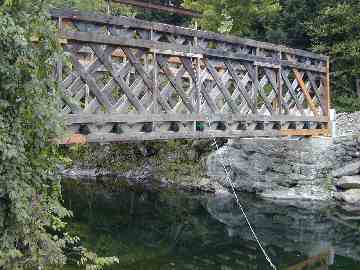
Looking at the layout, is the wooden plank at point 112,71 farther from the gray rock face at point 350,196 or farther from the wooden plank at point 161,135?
the gray rock face at point 350,196

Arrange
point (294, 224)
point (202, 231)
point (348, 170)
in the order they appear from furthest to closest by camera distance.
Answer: point (348, 170)
point (294, 224)
point (202, 231)

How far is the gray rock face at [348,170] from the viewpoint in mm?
15453

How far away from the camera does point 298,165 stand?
52.4ft

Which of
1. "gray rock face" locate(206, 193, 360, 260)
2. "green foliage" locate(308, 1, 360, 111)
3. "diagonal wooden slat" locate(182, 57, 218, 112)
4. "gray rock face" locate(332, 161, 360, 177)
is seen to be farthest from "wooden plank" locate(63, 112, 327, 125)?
"green foliage" locate(308, 1, 360, 111)

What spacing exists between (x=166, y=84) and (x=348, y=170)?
7026 mm

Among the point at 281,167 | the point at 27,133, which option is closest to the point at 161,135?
the point at 27,133

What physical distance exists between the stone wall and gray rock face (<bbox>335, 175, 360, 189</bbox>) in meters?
0.20

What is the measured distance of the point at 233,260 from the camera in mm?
9891

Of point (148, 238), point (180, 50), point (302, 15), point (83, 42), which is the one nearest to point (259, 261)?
point (148, 238)

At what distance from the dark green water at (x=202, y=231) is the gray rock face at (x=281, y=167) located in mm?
810

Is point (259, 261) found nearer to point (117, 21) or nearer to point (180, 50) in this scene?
point (180, 50)

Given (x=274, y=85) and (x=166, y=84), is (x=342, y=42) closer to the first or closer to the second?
(x=274, y=85)

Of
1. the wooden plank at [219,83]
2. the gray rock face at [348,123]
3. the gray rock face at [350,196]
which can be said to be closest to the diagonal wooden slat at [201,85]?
the wooden plank at [219,83]

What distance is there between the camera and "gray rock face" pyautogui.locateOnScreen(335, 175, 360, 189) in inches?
592
